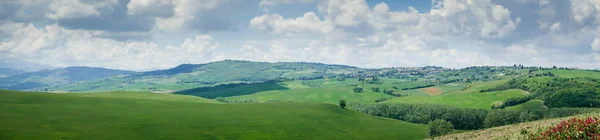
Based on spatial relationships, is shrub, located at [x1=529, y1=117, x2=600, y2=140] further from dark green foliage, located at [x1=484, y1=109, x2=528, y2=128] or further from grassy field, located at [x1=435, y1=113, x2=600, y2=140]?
dark green foliage, located at [x1=484, y1=109, x2=528, y2=128]

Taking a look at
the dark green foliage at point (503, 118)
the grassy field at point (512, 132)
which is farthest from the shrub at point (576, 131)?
the dark green foliage at point (503, 118)

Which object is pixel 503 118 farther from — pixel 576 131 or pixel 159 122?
pixel 576 131

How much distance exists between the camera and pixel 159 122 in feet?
374

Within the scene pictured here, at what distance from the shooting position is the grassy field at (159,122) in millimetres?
93938

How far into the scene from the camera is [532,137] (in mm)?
29312

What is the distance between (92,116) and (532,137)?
4422 inches

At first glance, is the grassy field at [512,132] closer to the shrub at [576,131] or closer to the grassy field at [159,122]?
the shrub at [576,131]

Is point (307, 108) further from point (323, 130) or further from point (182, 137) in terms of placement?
point (182, 137)

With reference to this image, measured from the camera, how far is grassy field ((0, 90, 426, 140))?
93.9 m

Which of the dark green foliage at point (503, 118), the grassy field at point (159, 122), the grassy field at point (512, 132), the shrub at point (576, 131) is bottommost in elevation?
the dark green foliage at point (503, 118)

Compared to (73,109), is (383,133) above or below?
below

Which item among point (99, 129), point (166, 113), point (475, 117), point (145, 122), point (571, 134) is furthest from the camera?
point (475, 117)

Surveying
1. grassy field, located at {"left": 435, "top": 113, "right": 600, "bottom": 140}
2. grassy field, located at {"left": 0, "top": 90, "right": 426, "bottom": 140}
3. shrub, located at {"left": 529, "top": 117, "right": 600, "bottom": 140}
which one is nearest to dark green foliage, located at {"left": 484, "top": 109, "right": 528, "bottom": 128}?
grassy field, located at {"left": 0, "top": 90, "right": 426, "bottom": 140}

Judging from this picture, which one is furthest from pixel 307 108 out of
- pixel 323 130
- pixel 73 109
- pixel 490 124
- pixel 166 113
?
pixel 73 109
